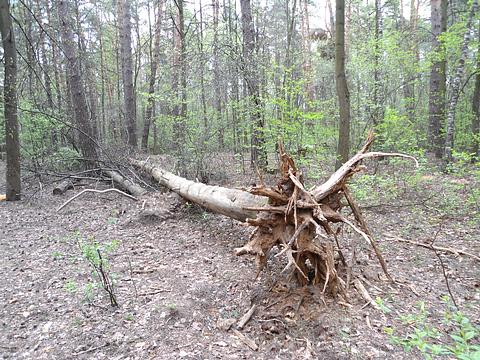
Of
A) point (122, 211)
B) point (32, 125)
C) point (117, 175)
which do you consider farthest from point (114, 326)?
point (32, 125)

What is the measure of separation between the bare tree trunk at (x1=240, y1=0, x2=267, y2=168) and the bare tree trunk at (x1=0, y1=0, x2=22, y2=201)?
5.61m

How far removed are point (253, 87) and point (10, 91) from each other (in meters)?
5.94

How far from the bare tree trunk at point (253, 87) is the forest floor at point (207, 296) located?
3.25m

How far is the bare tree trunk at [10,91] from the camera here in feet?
24.6

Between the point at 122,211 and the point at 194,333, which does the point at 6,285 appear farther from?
the point at 122,211

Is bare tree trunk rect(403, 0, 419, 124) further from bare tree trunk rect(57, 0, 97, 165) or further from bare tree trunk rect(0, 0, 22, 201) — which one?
bare tree trunk rect(0, 0, 22, 201)

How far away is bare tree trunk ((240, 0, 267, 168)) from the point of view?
8808 mm

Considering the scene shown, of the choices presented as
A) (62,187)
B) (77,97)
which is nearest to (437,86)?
(77,97)

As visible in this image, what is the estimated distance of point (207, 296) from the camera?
383 cm

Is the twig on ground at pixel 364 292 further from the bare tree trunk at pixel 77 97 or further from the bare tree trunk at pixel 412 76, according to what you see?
the bare tree trunk at pixel 412 76

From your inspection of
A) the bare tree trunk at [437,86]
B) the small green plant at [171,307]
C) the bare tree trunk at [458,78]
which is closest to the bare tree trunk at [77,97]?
the small green plant at [171,307]

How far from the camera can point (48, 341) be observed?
308 cm

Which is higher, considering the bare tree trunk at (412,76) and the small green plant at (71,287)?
the bare tree trunk at (412,76)

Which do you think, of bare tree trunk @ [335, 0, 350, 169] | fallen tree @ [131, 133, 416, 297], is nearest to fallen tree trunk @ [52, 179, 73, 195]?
fallen tree @ [131, 133, 416, 297]
